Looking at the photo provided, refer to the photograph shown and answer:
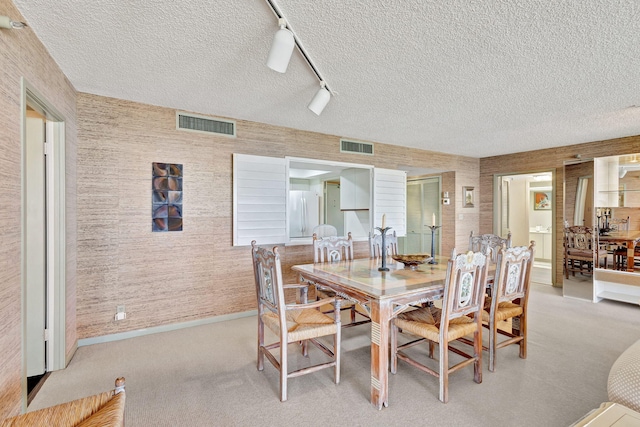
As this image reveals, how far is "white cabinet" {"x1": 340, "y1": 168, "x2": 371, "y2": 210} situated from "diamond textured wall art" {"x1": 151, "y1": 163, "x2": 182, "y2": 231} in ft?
8.87

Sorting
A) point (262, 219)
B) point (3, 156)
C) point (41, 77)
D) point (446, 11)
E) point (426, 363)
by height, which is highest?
point (446, 11)

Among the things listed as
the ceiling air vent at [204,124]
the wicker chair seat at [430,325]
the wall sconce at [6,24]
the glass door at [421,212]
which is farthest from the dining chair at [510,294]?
the glass door at [421,212]

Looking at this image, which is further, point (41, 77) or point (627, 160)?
point (627, 160)

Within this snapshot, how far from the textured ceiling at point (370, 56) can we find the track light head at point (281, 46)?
0.30ft

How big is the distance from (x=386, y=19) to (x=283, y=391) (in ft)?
7.82

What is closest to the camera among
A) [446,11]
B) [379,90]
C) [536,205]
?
[446,11]

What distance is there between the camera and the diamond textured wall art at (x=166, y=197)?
3.29 m

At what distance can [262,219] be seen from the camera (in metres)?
3.87

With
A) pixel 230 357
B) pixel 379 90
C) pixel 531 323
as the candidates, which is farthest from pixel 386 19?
pixel 531 323

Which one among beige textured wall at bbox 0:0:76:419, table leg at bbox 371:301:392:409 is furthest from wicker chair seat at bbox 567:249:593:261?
beige textured wall at bbox 0:0:76:419

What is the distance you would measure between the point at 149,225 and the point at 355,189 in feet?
10.1

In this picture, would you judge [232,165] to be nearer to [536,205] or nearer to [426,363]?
[426,363]

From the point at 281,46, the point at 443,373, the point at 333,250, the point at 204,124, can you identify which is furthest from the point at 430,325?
the point at 204,124

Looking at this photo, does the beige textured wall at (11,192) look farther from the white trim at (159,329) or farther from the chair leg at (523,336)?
the chair leg at (523,336)
